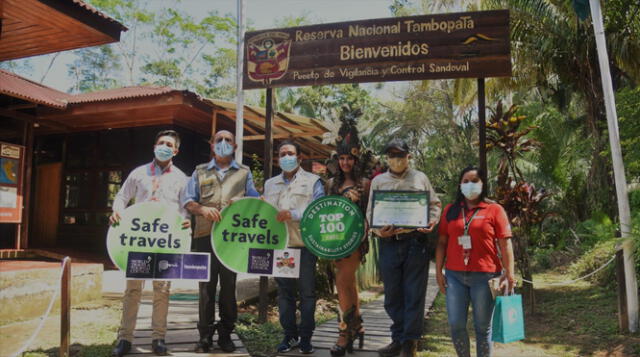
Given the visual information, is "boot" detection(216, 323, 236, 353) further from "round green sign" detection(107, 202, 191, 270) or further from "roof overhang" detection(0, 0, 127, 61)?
"roof overhang" detection(0, 0, 127, 61)

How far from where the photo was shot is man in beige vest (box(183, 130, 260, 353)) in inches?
159

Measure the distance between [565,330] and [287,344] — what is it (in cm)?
382

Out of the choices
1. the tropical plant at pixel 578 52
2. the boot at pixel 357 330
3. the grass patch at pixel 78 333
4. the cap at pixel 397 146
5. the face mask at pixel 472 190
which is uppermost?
the tropical plant at pixel 578 52

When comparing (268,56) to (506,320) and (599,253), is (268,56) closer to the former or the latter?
(506,320)

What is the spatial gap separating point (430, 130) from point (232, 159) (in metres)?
19.0

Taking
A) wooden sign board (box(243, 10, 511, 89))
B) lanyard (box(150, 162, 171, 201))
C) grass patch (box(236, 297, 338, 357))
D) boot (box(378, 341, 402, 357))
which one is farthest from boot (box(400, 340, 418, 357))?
wooden sign board (box(243, 10, 511, 89))

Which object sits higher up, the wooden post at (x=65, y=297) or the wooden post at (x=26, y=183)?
the wooden post at (x=26, y=183)

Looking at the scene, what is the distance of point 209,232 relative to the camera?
407cm

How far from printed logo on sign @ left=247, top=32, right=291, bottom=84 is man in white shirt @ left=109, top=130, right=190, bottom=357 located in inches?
72.3

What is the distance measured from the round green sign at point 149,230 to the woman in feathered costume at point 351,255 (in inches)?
54.1

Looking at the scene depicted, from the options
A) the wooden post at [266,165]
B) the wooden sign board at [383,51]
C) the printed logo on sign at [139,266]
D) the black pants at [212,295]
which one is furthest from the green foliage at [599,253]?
the printed logo on sign at [139,266]

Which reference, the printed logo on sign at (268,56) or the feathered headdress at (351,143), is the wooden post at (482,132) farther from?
the printed logo on sign at (268,56)

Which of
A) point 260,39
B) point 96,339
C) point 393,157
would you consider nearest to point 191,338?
point 96,339

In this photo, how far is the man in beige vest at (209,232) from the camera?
13.3 feet
